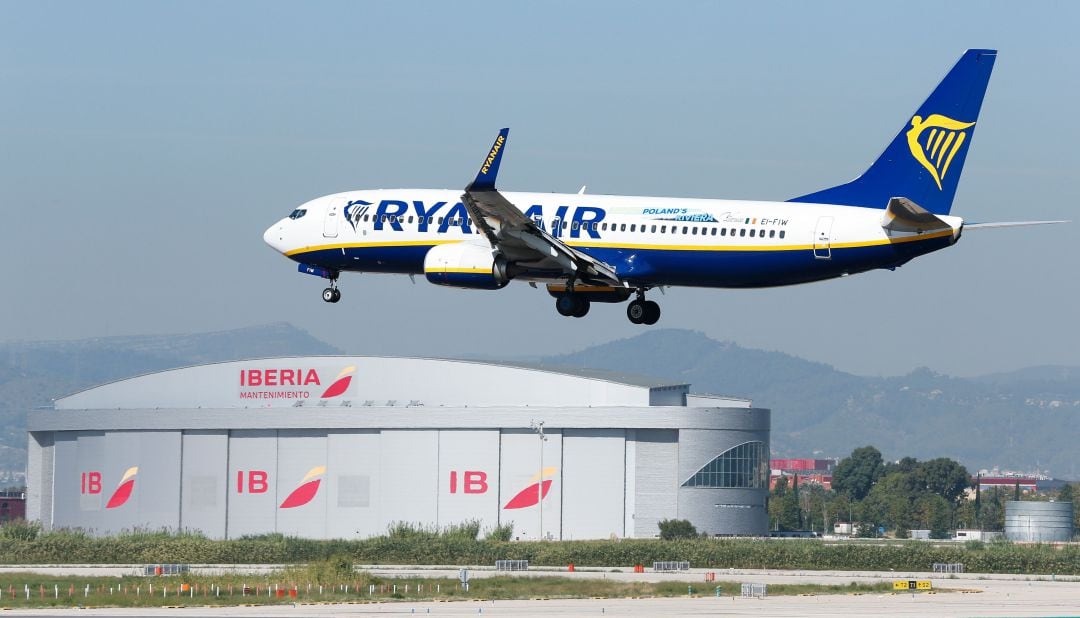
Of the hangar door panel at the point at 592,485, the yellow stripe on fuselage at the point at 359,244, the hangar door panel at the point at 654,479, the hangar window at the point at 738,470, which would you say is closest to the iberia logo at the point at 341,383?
the hangar door panel at the point at 592,485

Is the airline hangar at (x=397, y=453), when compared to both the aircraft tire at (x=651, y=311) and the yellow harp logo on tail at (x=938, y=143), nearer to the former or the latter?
the aircraft tire at (x=651, y=311)

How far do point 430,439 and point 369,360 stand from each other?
33.0ft

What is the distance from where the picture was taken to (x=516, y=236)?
62375 mm

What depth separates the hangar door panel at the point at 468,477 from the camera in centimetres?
11938

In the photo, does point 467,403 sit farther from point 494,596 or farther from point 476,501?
point 494,596

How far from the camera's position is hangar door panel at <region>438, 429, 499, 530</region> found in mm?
119375

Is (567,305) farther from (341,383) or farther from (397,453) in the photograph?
(341,383)

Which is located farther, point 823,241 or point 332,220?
point 332,220

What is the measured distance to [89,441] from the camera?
130 metres

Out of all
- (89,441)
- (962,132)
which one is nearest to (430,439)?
(89,441)

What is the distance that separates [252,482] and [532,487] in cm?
2137

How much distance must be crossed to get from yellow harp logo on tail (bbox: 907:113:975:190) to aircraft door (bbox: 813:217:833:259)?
13.7ft

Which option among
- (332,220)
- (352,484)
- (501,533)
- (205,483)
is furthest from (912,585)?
(205,483)

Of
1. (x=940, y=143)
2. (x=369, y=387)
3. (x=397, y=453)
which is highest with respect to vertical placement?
(x=940, y=143)
